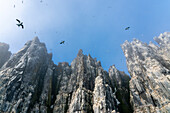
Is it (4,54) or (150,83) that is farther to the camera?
(4,54)

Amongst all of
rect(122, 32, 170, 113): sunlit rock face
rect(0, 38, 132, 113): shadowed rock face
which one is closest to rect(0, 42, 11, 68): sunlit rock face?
rect(0, 38, 132, 113): shadowed rock face

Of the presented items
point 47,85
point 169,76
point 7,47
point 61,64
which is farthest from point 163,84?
point 7,47

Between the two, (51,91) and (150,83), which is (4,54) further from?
(150,83)

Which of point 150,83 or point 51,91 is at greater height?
point 150,83

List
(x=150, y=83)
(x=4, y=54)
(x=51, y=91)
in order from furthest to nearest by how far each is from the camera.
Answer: (x=4, y=54) < (x=51, y=91) < (x=150, y=83)

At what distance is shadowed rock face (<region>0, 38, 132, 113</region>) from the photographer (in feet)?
182

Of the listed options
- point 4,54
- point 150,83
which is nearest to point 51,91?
point 4,54

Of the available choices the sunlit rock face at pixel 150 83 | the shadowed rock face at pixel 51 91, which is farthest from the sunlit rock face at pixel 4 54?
the sunlit rock face at pixel 150 83

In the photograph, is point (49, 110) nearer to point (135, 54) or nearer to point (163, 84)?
point (163, 84)

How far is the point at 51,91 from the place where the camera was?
8044 centimetres

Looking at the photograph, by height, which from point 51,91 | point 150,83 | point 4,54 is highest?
point 4,54

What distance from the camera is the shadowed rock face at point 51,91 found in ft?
182

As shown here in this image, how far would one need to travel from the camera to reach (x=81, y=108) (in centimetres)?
5647

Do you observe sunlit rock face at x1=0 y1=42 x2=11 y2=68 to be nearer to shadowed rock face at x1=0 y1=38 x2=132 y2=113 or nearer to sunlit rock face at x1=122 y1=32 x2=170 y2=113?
shadowed rock face at x1=0 y1=38 x2=132 y2=113
